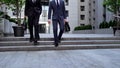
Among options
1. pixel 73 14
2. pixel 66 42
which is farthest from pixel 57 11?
pixel 73 14

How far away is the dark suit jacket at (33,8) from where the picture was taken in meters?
12.3

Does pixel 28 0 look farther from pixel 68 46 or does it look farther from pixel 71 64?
pixel 71 64

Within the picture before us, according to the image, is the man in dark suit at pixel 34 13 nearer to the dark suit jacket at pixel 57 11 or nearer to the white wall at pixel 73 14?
the dark suit jacket at pixel 57 11

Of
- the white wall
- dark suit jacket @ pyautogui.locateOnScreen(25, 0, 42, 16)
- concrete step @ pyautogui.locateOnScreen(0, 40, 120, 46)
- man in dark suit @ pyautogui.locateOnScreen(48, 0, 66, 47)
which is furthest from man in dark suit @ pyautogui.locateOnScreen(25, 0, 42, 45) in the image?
the white wall

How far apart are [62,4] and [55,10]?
0.32 metres

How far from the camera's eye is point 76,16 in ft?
264

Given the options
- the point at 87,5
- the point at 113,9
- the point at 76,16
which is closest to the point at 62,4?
the point at 113,9

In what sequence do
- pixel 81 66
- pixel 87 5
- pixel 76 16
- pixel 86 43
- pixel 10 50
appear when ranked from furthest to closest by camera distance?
pixel 87 5, pixel 76 16, pixel 86 43, pixel 10 50, pixel 81 66

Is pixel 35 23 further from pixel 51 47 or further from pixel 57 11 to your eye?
pixel 51 47

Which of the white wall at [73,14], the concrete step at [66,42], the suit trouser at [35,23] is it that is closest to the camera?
the suit trouser at [35,23]

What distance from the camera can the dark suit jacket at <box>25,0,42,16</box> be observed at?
12.3 meters

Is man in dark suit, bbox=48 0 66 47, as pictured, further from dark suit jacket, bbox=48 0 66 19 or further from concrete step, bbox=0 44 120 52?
concrete step, bbox=0 44 120 52

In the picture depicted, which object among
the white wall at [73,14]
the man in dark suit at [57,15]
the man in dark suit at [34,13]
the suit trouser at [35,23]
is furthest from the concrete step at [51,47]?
the white wall at [73,14]

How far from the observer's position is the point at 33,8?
40.6ft
